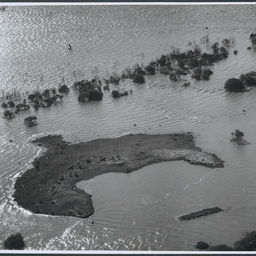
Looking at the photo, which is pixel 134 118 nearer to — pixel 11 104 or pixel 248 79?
pixel 11 104

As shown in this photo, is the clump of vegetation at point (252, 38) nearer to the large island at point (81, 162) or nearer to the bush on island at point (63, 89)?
the bush on island at point (63, 89)

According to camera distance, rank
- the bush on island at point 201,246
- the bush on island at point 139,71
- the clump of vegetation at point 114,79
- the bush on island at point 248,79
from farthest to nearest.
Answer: the bush on island at point 139,71 < the clump of vegetation at point 114,79 < the bush on island at point 248,79 < the bush on island at point 201,246

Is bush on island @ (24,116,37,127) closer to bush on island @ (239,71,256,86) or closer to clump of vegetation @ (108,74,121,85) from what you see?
clump of vegetation @ (108,74,121,85)

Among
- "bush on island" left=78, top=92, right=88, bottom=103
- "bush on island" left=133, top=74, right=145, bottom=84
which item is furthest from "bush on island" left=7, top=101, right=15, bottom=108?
"bush on island" left=133, top=74, right=145, bottom=84

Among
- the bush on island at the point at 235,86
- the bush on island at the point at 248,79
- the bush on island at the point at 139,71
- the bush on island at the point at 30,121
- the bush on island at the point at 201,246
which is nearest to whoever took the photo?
the bush on island at the point at 201,246

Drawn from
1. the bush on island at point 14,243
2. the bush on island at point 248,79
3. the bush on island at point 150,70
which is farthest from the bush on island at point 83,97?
the bush on island at point 14,243

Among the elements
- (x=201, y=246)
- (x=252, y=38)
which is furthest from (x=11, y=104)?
(x=252, y=38)
